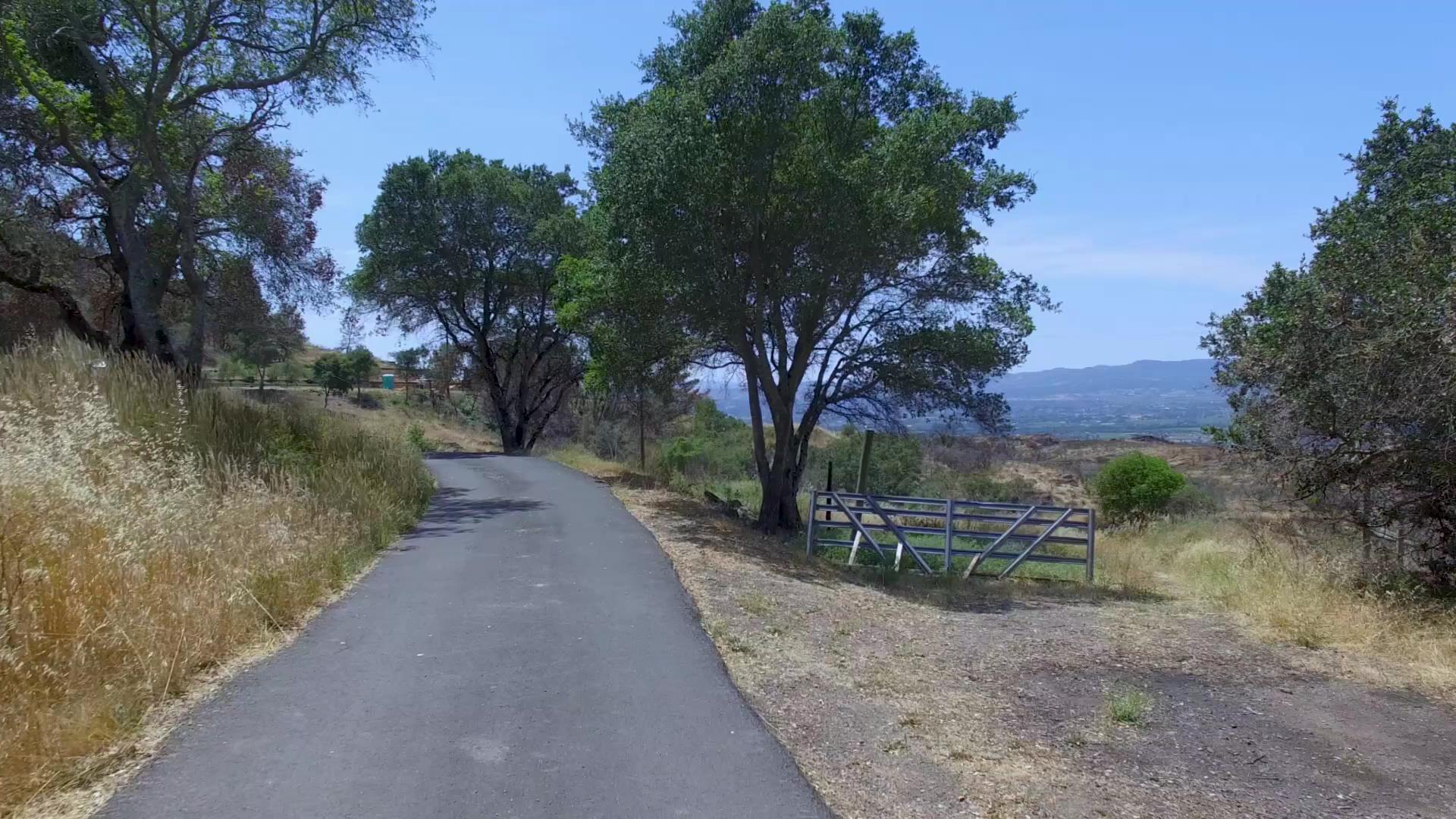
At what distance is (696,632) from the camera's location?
24.8 feet

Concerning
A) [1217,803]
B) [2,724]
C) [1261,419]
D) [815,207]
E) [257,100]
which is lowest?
[1217,803]

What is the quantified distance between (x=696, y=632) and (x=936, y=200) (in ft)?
31.5

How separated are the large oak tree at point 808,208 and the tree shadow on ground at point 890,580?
313cm

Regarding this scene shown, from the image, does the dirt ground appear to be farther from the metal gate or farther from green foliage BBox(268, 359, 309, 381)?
green foliage BBox(268, 359, 309, 381)

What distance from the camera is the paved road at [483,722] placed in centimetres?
428

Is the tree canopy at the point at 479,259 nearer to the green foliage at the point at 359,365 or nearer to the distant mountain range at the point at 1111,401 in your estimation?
the distant mountain range at the point at 1111,401

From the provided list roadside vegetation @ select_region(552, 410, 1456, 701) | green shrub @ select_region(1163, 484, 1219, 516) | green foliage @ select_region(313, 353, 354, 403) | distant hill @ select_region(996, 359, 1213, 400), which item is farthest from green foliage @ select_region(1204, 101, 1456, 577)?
distant hill @ select_region(996, 359, 1213, 400)

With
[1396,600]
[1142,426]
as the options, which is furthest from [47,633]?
[1142,426]

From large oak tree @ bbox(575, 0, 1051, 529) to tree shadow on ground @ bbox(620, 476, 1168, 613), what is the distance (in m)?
3.13

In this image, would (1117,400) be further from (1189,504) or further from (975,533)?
(975,533)

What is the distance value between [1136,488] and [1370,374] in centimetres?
1994

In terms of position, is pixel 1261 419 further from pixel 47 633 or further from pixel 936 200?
pixel 47 633

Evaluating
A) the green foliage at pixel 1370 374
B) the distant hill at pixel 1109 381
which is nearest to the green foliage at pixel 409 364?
the green foliage at pixel 1370 374

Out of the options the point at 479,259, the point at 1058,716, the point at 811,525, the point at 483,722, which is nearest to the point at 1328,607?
the point at 1058,716
